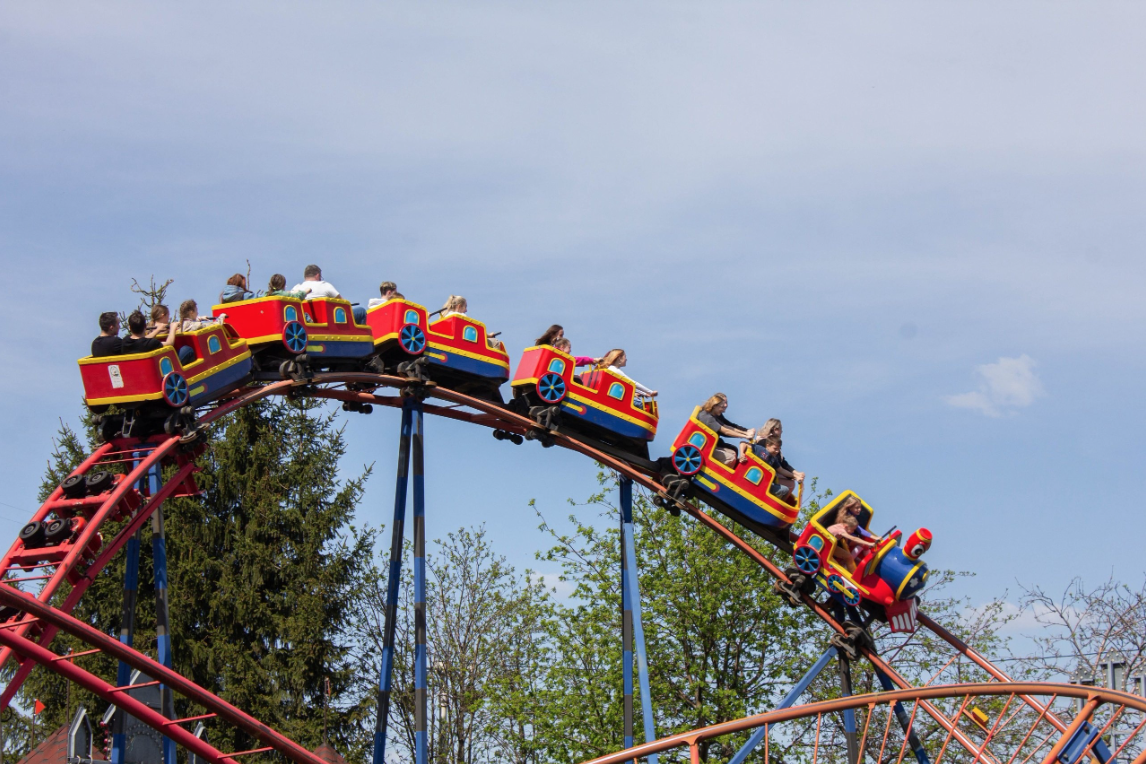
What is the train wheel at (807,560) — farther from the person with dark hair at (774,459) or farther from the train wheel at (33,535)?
the train wheel at (33,535)

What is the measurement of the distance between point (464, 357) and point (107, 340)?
135 inches

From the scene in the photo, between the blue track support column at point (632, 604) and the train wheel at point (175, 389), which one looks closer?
the train wheel at point (175, 389)

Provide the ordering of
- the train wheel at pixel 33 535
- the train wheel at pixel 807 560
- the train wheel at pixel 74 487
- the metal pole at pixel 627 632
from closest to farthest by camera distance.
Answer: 1. the train wheel at pixel 33 535
2. the train wheel at pixel 74 487
3. the train wheel at pixel 807 560
4. the metal pole at pixel 627 632

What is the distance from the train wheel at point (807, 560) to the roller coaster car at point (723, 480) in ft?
1.54

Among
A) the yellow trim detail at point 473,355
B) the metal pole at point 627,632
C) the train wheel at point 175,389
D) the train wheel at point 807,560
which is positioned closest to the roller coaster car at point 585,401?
the yellow trim detail at point 473,355

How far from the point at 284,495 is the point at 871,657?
1533 centimetres

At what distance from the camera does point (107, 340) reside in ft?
32.8

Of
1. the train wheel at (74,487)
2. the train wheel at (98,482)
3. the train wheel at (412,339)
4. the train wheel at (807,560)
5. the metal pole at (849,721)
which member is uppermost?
the train wheel at (412,339)

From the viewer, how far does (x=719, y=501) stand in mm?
12281

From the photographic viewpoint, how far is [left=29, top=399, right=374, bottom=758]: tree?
22484 mm

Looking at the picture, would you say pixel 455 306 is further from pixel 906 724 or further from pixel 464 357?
pixel 906 724

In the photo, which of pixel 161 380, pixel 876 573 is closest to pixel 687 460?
pixel 876 573

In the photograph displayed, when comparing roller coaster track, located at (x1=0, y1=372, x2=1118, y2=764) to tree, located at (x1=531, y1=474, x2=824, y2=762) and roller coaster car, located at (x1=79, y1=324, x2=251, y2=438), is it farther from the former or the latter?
tree, located at (x1=531, y1=474, x2=824, y2=762)

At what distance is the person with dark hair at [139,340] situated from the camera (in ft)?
32.8
